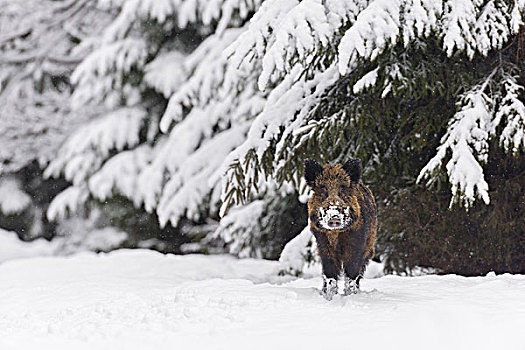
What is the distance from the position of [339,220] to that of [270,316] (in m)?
0.68

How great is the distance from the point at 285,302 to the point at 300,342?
100 centimetres

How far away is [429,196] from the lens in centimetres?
631

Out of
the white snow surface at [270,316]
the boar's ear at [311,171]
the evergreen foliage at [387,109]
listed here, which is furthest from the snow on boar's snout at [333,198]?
the evergreen foliage at [387,109]

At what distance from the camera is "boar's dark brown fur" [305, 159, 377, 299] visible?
13.9ft

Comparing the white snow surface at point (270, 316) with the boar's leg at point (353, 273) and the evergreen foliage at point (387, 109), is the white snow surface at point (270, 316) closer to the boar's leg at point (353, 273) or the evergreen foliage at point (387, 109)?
the boar's leg at point (353, 273)

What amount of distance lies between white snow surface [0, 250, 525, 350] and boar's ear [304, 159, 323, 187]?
758 millimetres

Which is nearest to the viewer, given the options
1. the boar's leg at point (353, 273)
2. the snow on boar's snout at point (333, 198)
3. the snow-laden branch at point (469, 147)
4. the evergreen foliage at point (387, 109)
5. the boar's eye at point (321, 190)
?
the snow on boar's snout at point (333, 198)

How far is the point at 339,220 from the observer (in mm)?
4203

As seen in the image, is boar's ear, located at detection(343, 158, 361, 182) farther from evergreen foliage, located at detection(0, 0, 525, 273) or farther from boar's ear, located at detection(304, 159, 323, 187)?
evergreen foliage, located at detection(0, 0, 525, 273)

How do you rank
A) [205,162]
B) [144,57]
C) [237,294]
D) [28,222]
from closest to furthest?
[237,294], [205,162], [144,57], [28,222]

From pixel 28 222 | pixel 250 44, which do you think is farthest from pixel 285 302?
pixel 28 222

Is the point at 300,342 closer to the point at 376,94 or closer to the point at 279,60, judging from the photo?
the point at 279,60

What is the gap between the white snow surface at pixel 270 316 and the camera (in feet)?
11.6

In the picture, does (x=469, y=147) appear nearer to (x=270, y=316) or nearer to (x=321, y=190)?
(x=321, y=190)
